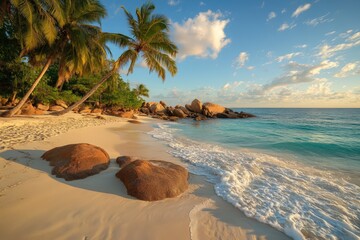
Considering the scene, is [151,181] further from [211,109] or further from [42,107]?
[211,109]

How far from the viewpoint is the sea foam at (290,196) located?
304cm

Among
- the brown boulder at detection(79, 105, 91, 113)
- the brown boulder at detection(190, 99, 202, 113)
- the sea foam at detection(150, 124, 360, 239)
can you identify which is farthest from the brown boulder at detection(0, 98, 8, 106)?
the brown boulder at detection(190, 99, 202, 113)

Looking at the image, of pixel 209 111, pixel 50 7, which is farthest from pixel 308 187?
pixel 209 111

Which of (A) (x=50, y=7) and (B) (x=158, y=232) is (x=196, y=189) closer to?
(B) (x=158, y=232)

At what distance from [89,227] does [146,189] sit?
1112 mm

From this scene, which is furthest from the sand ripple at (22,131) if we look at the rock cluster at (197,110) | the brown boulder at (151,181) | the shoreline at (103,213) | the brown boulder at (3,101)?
the rock cluster at (197,110)

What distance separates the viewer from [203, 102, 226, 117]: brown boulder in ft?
126

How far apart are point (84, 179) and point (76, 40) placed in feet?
37.2

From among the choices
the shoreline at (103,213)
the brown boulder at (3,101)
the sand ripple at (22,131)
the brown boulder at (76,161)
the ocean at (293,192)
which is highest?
the brown boulder at (3,101)

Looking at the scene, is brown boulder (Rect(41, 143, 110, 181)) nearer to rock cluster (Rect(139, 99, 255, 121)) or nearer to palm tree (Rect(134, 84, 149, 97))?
rock cluster (Rect(139, 99, 255, 121))

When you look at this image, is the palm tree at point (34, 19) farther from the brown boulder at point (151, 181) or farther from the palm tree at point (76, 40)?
the brown boulder at point (151, 181)

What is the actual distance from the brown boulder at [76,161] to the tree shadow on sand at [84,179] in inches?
4.3

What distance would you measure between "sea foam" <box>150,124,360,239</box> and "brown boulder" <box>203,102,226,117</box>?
32251mm

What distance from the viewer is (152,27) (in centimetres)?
1380
